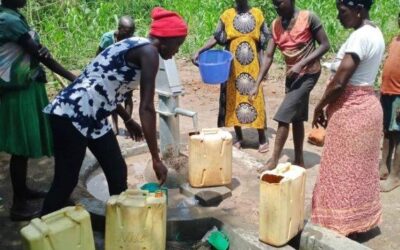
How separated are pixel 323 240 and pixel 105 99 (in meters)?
1.58

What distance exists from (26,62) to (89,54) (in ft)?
18.6

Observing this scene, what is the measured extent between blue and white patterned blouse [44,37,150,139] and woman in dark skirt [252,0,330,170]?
6.30ft

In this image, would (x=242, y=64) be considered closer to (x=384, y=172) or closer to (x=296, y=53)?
(x=296, y=53)

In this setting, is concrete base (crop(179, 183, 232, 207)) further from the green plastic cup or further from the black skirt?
the black skirt

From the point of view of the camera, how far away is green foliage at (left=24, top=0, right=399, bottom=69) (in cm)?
914

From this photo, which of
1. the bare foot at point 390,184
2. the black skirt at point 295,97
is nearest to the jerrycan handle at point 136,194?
the black skirt at point 295,97

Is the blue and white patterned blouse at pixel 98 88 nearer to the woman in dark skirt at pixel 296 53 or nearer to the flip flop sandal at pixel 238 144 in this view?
the woman in dark skirt at pixel 296 53

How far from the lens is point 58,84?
24.9 ft

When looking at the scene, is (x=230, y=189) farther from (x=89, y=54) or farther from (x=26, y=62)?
(x=89, y=54)

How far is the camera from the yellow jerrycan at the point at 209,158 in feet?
14.1

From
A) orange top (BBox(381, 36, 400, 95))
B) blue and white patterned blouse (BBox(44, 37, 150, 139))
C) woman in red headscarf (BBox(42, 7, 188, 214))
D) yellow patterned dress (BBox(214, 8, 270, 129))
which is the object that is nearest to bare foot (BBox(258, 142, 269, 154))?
yellow patterned dress (BBox(214, 8, 270, 129))

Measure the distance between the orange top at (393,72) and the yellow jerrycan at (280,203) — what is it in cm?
151

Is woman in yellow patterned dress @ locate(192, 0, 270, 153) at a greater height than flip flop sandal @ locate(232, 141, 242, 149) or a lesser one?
greater

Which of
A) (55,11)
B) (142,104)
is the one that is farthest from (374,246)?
(55,11)
